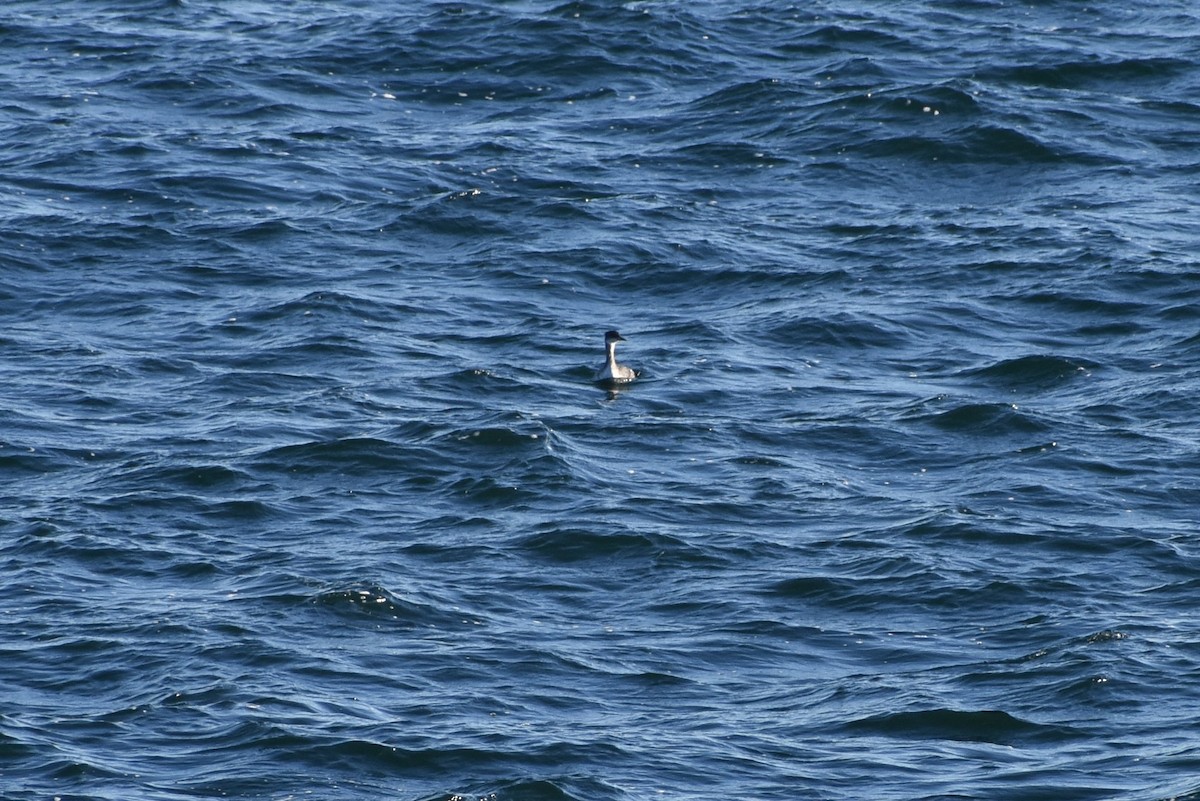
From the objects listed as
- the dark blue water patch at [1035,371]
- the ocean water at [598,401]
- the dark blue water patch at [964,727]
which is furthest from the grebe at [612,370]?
the dark blue water patch at [964,727]

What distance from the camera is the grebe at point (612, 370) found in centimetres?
2617

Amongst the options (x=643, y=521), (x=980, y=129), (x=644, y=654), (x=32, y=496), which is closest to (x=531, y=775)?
(x=644, y=654)

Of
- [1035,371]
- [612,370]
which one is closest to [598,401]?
[612,370]

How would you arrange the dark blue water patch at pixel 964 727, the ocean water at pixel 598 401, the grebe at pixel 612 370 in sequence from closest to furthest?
the dark blue water patch at pixel 964 727, the ocean water at pixel 598 401, the grebe at pixel 612 370

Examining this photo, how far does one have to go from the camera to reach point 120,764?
16.7 metres

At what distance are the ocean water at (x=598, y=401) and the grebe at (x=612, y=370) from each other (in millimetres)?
216

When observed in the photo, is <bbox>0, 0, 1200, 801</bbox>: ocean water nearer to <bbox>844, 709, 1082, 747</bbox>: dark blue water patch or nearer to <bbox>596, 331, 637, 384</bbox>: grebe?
<bbox>844, 709, 1082, 747</bbox>: dark blue water patch

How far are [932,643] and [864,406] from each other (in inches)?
256

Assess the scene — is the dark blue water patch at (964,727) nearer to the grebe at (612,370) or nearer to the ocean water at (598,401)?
the ocean water at (598,401)

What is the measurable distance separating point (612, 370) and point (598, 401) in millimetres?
516

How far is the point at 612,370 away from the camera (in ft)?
85.9

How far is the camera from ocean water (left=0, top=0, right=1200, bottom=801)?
58.1ft

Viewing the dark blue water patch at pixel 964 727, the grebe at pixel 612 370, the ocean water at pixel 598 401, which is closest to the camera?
the dark blue water patch at pixel 964 727

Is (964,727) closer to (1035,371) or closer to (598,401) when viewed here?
(598,401)
